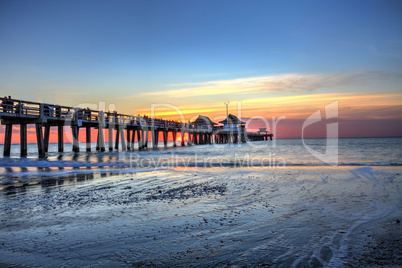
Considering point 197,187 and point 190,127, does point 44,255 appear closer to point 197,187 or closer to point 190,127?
point 197,187

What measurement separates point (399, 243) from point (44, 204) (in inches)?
256

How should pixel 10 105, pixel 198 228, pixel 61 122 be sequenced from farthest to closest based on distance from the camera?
pixel 61 122 < pixel 10 105 < pixel 198 228

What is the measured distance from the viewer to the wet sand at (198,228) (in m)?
3.34

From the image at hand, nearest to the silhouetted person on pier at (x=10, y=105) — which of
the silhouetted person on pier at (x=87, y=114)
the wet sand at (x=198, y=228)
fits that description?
the silhouetted person on pier at (x=87, y=114)

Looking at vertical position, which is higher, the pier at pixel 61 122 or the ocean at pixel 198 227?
the pier at pixel 61 122

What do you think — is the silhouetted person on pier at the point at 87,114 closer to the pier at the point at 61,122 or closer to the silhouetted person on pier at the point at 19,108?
the pier at the point at 61,122

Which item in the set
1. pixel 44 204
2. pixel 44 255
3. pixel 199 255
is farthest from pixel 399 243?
pixel 44 204

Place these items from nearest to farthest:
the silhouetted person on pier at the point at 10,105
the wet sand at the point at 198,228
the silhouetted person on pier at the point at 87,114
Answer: the wet sand at the point at 198,228
the silhouetted person on pier at the point at 10,105
the silhouetted person on pier at the point at 87,114

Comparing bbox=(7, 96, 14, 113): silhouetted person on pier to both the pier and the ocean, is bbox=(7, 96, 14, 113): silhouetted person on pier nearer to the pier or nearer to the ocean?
the pier

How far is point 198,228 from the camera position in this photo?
4.45 meters

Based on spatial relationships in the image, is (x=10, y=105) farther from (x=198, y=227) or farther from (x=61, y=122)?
(x=198, y=227)

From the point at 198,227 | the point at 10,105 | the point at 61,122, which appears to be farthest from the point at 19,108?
the point at 198,227

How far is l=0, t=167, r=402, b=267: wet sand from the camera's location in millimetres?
3342

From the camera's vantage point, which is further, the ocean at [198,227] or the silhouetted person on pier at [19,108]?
the silhouetted person on pier at [19,108]
